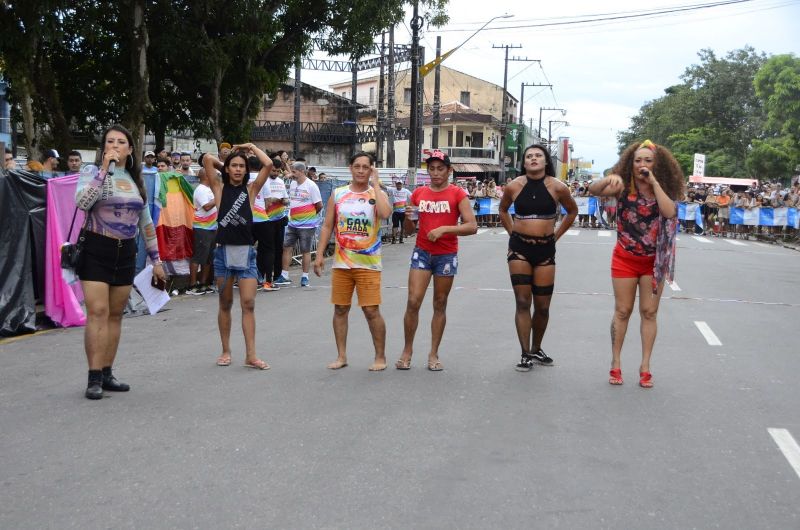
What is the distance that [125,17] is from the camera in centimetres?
2003

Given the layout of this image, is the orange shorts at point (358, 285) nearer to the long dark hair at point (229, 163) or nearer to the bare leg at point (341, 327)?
the bare leg at point (341, 327)

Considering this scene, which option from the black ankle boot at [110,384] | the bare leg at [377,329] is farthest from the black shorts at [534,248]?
the black ankle boot at [110,384]

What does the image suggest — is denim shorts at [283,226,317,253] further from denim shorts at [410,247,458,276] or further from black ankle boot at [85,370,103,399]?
black ankle boot at [85,370,103,399]

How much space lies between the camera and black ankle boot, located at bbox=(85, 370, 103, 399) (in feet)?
20.6

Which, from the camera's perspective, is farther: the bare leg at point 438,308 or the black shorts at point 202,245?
the black shorts at point 202,245

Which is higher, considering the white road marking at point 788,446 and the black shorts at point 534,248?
the black shorts at point 534,248

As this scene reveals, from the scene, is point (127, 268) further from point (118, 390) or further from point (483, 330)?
point (483, 330)

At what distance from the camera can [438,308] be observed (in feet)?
25.0

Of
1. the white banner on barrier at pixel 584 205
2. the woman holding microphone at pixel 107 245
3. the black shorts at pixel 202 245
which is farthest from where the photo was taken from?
the white banner on barrier at pixel 584 205

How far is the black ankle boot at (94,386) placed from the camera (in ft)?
20.6

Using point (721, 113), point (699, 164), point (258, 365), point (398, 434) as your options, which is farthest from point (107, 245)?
point (721, 113)

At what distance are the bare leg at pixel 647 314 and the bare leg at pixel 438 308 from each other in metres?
1.57

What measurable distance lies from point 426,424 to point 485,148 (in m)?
73.4

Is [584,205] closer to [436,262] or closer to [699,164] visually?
[699,164]
